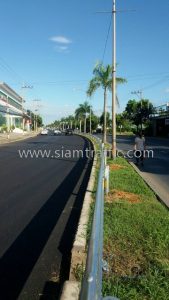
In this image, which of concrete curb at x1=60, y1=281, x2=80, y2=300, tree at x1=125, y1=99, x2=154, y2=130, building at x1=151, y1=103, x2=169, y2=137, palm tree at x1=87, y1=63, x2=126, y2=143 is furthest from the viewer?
tree at x1=125, y1=99, x2=154, y2=130

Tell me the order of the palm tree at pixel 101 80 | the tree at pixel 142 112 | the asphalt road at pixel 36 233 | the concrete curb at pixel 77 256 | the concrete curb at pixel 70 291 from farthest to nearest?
the tree at pixel 142 112 → the palm tree at pixel 101 80 → the asphalt road at pixel 36 233 → the concrete curb at pixel 77 256 → the concrete curb at pixel 70 291

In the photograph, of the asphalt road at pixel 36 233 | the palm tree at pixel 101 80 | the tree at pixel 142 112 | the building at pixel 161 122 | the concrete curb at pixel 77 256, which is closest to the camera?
the concrete curb at pixel 77 256

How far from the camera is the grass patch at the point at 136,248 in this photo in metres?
4.76

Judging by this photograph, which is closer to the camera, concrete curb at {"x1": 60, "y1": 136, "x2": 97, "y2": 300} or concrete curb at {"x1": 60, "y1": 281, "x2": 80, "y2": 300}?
concrete curb at {"x1": 60, "y1": 281, "x2": 80, "y2": 300}

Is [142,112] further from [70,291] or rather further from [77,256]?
[70,291]

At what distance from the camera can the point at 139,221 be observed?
787 centimetres

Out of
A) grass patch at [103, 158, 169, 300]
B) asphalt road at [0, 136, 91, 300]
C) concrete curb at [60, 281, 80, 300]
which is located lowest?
asphalt road at [0, 136, 91, 300]

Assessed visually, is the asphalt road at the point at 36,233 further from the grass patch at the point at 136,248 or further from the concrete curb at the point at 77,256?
the grass patch at the point at 136,248

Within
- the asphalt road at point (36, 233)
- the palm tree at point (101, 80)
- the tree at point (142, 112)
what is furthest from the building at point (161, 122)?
the asphalt road at point (36, 233)

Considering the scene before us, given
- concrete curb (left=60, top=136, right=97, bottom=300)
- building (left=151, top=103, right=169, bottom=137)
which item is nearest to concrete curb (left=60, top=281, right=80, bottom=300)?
concrete curb (left=60, top=136, right=97, bottom=300)

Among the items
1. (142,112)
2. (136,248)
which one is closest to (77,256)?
(136,248)

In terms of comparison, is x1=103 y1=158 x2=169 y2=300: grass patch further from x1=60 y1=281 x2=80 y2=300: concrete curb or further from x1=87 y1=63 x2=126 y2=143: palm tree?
x1=87 y1=63 x2=126 y2=143: palm tree

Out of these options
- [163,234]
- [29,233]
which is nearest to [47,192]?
[29,233]

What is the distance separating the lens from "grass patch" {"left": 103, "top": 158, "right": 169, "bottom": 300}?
4762mm
